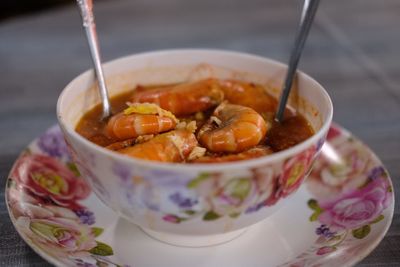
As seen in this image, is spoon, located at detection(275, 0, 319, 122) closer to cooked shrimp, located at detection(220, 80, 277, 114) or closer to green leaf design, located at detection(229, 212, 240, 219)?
cooked shrimp, located at detection(220, 80, 277, 114)

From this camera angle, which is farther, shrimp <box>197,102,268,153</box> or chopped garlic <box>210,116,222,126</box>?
chopped garlic <box>210,116,222,126</box>

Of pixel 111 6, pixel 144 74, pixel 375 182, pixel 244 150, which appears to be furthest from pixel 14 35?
pixel 375 182

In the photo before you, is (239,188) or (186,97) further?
(186,97)

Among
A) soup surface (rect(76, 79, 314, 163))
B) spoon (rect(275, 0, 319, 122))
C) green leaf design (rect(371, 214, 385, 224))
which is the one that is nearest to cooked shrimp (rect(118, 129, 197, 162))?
soup surface (rect(76, 79, 314, 163))

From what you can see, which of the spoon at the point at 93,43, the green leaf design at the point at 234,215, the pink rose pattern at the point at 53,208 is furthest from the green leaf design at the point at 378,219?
the spoon at the point at 93,43

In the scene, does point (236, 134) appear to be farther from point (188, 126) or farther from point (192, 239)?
point (192, 239)

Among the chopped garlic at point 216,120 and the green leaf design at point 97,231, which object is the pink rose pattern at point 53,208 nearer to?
the green leaf design at point 97,231

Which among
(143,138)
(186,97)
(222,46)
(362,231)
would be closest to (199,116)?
(186,97)
